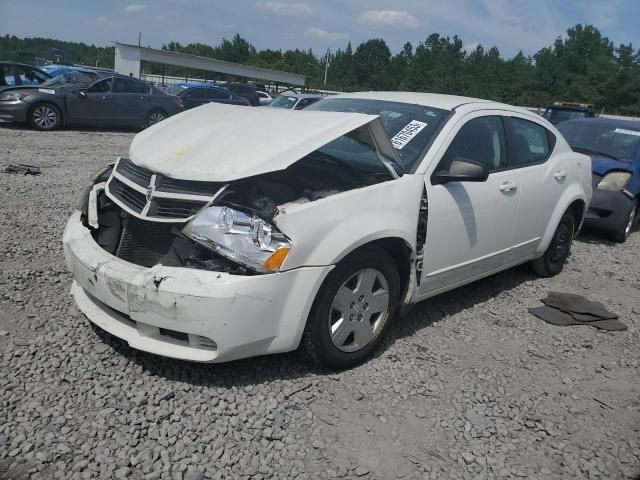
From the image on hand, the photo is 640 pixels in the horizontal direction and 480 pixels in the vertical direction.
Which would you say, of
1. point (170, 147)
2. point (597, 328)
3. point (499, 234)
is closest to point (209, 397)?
point (170, 147)

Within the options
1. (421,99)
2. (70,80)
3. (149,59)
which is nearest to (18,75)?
(70,80)

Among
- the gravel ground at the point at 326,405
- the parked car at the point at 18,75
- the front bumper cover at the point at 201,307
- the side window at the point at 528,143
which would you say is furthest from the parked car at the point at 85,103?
the side window at the point at 528,143

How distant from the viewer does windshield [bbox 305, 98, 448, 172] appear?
3578 mm

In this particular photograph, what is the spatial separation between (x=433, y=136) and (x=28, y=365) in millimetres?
2834

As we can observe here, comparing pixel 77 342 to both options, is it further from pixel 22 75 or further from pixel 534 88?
pixel 534 88

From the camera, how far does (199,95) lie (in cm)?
1844

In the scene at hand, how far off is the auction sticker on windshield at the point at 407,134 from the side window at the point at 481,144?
0.83 ft

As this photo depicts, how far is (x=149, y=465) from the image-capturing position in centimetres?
231

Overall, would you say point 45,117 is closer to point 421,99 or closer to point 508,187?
point 421,99

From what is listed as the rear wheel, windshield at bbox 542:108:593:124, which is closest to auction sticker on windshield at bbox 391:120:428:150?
the rear wheel

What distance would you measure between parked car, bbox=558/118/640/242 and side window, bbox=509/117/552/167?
255 cm

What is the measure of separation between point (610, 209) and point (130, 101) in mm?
12096

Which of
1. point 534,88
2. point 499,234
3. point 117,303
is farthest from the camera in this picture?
point 534,88

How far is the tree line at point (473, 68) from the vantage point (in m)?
59.9
